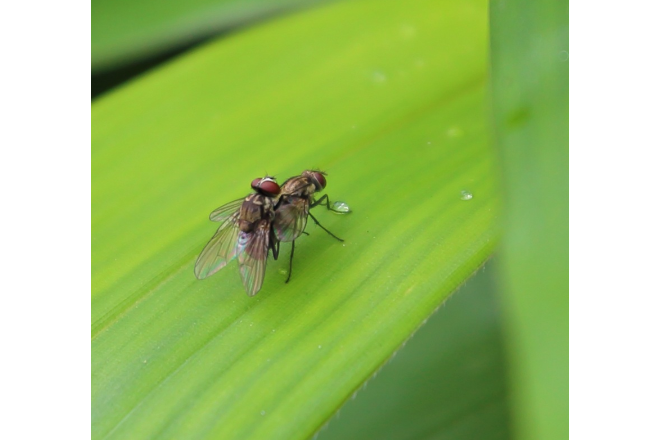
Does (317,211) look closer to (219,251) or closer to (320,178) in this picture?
(320,178)

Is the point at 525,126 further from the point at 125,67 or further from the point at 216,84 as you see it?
the point at 125,67

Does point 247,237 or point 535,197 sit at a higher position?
point 535,197

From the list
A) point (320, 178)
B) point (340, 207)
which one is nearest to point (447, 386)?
point (340, 207)

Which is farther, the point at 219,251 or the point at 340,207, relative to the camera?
the point at 340,207

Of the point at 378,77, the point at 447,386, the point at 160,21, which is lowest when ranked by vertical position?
the point at 447,386

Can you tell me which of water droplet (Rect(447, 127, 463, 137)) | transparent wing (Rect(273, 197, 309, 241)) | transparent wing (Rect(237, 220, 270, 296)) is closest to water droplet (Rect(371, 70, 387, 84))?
water droplet (Rect(447, 127, 463, 137))

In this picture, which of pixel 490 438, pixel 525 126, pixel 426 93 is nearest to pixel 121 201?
pixel 426 93
